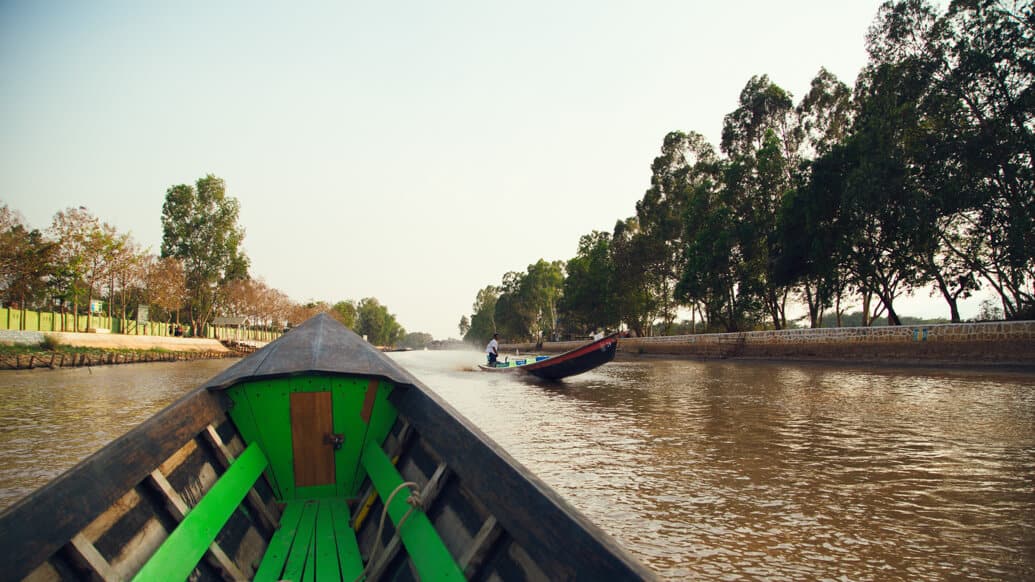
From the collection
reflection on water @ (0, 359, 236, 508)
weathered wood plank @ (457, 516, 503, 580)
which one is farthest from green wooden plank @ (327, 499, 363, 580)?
reflection on water @ (0, 359, 236, 508)

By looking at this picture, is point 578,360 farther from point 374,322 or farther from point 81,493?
point 374,322

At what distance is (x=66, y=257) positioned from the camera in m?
35.0

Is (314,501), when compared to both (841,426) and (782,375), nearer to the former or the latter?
(841,426)

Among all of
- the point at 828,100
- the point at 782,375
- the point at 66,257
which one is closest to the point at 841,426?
the point at 782,375

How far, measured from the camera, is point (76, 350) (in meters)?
29.4

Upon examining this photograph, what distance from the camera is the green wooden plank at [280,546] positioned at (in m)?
2.80

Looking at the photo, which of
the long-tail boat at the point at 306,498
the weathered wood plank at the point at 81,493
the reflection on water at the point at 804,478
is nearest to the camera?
the weathered wood plank at the point at 81,493

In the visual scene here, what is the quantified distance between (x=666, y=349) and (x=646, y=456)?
120 ft

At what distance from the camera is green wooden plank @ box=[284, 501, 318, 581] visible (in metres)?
2.84

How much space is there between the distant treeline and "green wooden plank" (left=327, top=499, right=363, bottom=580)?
24343mm

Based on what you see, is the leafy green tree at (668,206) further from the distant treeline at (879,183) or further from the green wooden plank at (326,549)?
the green wooden plank at (326,549)

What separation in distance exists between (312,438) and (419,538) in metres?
1.71

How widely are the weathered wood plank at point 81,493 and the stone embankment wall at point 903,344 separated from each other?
76.3ft

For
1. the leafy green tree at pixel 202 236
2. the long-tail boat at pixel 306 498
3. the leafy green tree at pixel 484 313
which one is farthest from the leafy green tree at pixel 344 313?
the long-tail boat at pixel 306 498
